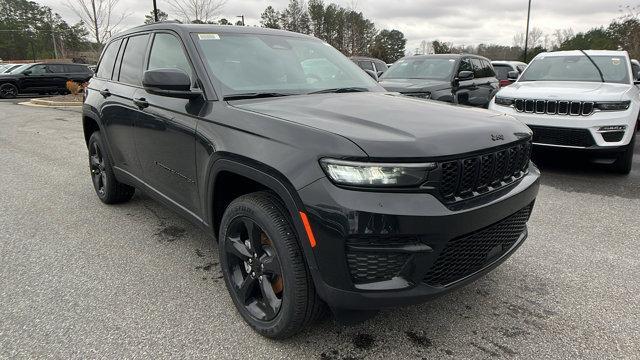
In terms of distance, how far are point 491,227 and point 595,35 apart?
141ft

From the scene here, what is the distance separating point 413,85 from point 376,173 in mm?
6600

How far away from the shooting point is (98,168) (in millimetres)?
4918

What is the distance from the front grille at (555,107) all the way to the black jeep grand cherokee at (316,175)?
357cm

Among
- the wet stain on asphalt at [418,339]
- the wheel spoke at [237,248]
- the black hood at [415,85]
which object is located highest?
the black hood at [415,85]

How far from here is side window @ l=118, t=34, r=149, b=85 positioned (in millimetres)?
3803

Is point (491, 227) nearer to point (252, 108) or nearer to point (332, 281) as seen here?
point (332, 281)

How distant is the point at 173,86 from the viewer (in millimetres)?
2760

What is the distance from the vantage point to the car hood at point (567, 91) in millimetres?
5816

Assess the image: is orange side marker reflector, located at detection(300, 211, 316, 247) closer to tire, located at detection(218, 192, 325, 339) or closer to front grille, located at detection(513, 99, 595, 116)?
tire, located at detection(218, 192, 325, 339)

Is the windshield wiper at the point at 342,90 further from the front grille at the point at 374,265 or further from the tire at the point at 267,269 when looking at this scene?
the front grille at the point at 374,265

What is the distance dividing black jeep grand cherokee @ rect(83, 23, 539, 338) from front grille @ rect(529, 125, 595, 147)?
3.50m

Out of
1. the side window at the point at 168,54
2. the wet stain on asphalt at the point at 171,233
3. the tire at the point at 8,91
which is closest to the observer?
the side window at the point at 168,54

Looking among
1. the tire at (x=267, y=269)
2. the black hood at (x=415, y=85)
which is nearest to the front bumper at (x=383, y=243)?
the tire at (x=267, y=269)

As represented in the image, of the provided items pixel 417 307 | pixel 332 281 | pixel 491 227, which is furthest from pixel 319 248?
pixel 417 307
